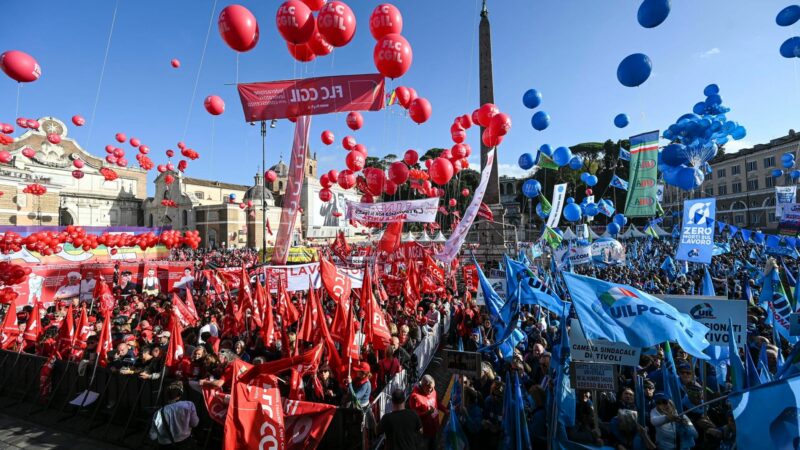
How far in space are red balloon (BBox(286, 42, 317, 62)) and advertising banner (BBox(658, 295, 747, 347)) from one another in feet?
24.3

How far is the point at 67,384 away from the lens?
24.1ft

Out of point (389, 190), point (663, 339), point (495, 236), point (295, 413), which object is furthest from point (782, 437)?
point (495, 236)

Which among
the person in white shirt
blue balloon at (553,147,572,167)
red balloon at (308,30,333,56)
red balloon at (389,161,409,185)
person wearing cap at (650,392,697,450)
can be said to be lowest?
the person in white shirt

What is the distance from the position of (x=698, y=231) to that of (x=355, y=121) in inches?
410

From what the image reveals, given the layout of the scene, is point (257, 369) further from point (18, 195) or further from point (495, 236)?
point (18, 195)

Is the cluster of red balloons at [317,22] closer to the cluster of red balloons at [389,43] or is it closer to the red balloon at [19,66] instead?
the cluster of red balloons at [389,43]

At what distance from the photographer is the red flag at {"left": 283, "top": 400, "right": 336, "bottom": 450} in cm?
484

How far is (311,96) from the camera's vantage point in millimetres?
7238

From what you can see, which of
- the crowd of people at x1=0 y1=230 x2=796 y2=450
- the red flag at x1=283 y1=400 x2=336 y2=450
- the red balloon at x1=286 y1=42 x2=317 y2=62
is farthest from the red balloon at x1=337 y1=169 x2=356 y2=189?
the red flag at x1=283 y1=400 x2=336 y2=450

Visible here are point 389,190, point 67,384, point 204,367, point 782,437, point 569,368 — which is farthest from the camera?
point 389,190

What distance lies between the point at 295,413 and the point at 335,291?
9.87 ft

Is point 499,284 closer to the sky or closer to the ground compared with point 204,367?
closer to the sky

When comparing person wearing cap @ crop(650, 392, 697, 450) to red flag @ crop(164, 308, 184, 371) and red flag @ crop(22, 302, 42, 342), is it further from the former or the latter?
red flag @ crop(22, 302, 42, 342)

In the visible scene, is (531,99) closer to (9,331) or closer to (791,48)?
(791,48)
